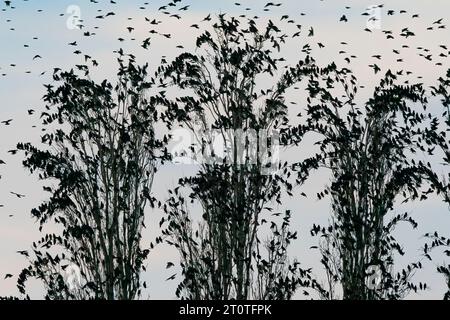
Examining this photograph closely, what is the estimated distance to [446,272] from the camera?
79.6ft

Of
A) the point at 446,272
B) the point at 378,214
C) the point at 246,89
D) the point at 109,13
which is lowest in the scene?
the point at 446,272

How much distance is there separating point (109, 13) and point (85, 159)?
405 cm

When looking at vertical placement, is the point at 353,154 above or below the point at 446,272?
above

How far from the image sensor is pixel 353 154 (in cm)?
2670
